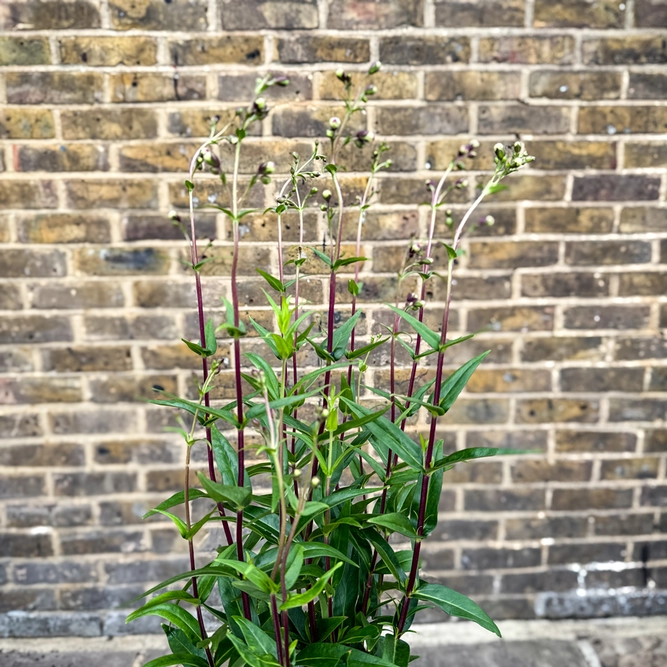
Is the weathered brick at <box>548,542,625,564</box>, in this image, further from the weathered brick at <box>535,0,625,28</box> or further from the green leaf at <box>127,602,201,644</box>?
the weathered brick at <box>535,0,625,28</box>

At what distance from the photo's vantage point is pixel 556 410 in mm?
1771

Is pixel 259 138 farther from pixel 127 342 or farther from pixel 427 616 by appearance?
pixel 427 616

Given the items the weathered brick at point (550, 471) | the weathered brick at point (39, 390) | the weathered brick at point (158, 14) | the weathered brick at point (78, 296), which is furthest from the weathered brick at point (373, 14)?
the weathered brick at point (550, 471)

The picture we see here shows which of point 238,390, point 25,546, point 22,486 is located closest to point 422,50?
point 238,390

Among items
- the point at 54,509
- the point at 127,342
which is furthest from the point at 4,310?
the point at 54,509

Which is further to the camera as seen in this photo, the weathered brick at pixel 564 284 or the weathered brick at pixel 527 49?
the weathered brick at pixel 564 284

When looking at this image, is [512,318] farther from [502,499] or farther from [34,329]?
[34,329]

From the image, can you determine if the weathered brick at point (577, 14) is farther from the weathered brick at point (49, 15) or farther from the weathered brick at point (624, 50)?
the weathered brick at point (49, 15)

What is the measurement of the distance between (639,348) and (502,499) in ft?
2.00

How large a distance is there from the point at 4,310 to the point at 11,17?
75 centimetres

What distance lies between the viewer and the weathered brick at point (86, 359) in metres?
1.66

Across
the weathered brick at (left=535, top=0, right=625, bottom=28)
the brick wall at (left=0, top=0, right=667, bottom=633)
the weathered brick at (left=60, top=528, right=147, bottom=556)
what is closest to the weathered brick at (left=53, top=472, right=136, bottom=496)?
the brick wall at (left=0, top=0, right=667, bottom=633)

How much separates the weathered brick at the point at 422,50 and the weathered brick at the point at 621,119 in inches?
14.8

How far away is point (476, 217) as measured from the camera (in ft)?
5.41
